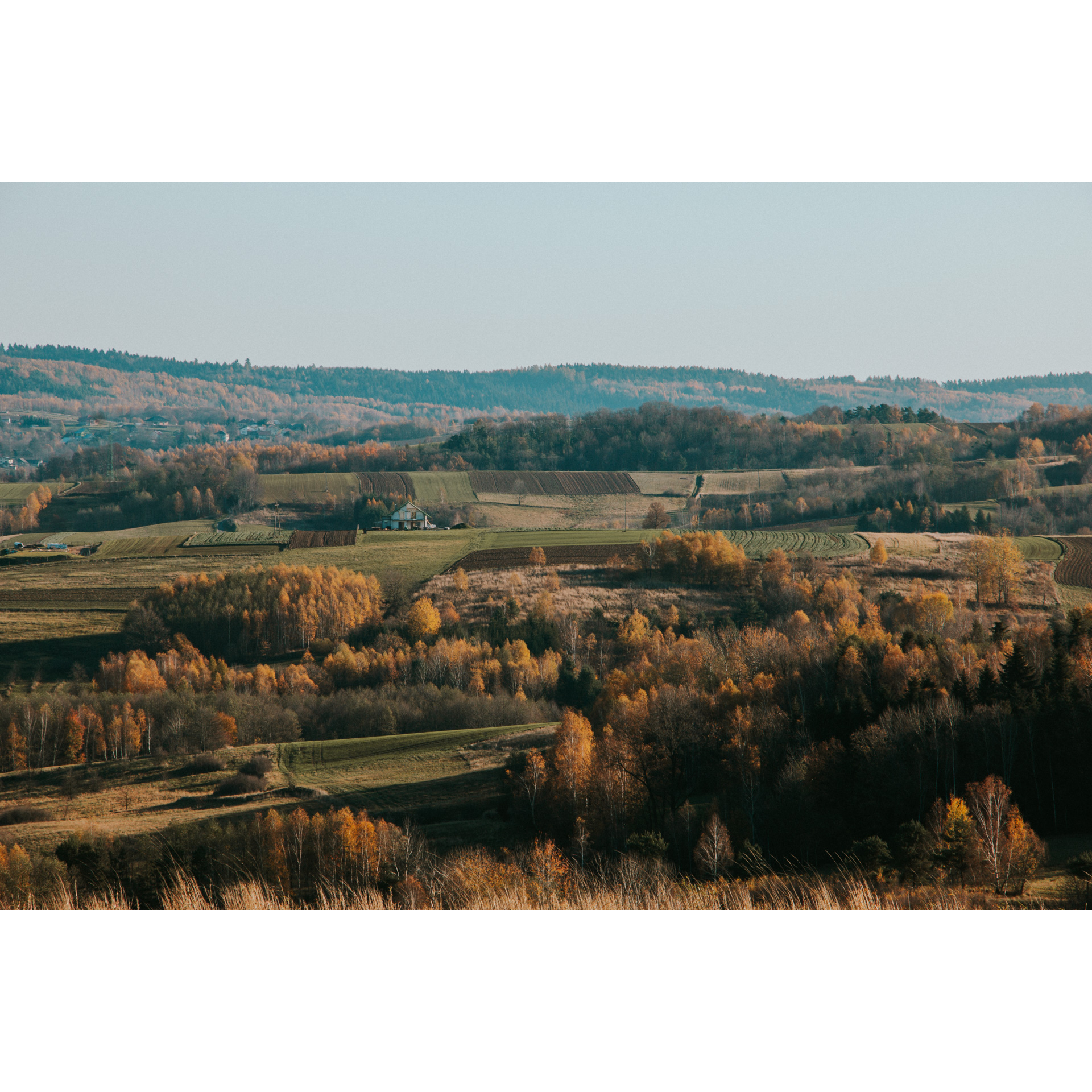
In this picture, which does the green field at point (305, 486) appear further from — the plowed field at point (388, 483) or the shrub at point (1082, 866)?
the shrub at point (1082, 866)

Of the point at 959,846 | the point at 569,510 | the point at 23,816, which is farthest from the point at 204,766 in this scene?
the point at 569,510

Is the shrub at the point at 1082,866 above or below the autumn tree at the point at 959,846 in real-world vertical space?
above

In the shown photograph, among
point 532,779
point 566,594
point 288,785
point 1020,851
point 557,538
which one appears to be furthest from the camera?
point 557,538

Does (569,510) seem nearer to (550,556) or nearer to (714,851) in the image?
(550,556)

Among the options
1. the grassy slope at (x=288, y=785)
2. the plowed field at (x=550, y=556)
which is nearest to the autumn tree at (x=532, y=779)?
the grassy slope at (x=288, y=785)

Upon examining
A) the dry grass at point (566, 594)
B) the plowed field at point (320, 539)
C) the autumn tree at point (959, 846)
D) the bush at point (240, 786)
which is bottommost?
the bush at point (240, 786)

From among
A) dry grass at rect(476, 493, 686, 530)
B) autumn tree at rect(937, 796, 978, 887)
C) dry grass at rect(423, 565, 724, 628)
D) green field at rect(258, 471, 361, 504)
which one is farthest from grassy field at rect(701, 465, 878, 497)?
autumn tree at rect(937, 796, 978, 887)

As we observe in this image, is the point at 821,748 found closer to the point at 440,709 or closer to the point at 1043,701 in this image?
the point at 1043,701

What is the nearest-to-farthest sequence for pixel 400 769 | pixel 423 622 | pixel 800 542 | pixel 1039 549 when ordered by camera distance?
1. pixel 400 769
2. pixel 423 622
3. pixel 1039 549
4. pixel 800 542
